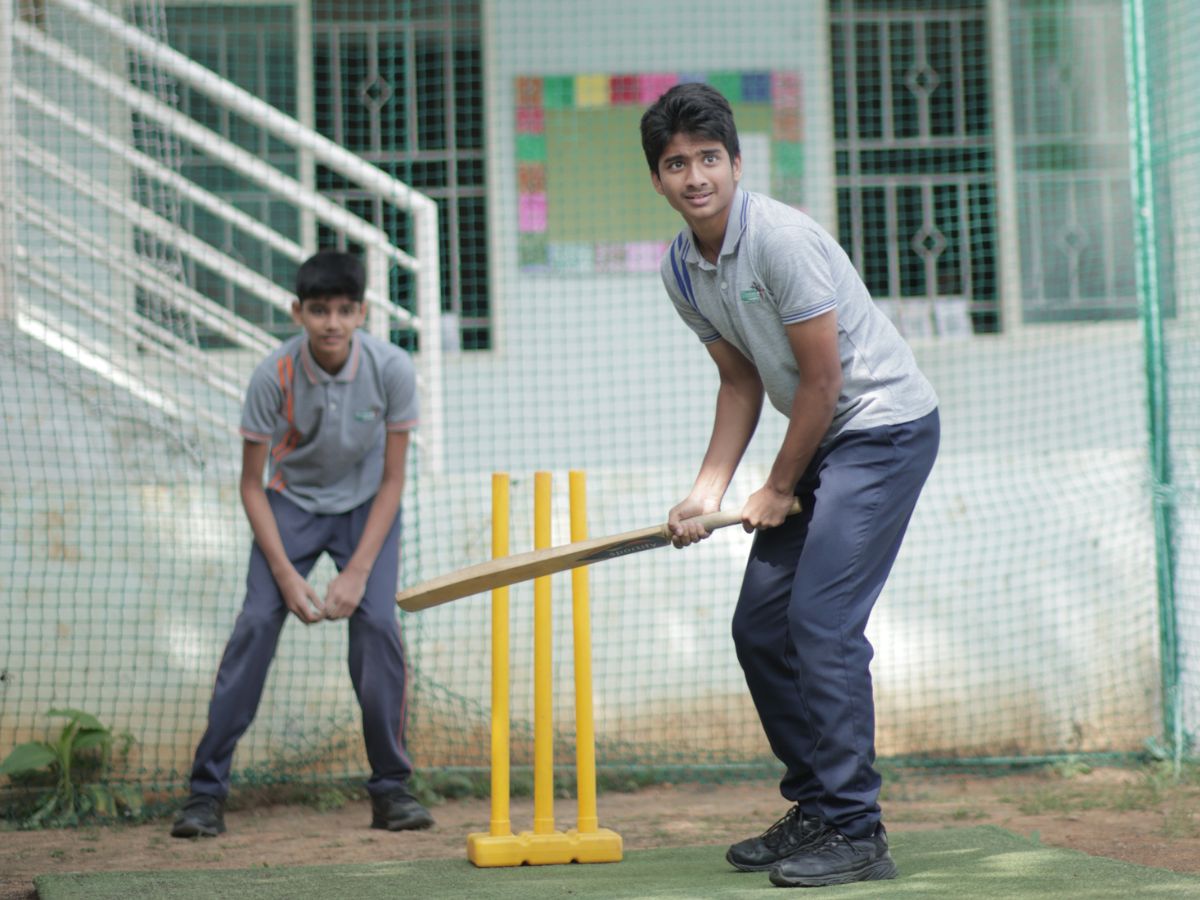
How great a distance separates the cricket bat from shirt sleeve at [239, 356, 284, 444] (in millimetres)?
1083

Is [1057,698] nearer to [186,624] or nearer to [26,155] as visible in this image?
[186,624]

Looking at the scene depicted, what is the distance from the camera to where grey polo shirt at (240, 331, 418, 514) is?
4.25 m

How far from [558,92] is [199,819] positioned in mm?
4054

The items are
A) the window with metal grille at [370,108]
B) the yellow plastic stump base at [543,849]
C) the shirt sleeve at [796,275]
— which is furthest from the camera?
the window with metal grille at [370,108]

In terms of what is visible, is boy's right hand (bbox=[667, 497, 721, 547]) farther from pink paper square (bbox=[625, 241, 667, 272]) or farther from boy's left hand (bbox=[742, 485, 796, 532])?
pink paper square (bbox=[625, 241, 667, 272])

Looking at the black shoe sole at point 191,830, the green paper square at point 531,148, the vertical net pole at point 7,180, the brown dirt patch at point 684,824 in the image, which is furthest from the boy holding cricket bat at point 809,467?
the green paper square at point 531,148

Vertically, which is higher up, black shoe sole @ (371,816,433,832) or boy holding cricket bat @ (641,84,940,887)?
boy holding cricket bat @ (641,84,940,887)

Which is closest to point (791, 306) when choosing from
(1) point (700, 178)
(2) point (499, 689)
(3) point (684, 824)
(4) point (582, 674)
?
(1) point (700, 178)

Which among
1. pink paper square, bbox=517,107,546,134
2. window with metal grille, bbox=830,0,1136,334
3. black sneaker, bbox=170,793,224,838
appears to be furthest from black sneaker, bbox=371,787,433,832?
window with metal grille, bbox=830,0,1136,334

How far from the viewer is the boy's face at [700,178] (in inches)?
124

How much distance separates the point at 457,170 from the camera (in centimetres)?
724

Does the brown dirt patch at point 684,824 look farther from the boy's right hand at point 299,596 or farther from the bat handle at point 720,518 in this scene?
the bat handle at point 720,518

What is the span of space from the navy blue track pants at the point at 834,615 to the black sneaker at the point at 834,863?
0.03 metres

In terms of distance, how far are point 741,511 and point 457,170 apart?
4.34 meters
